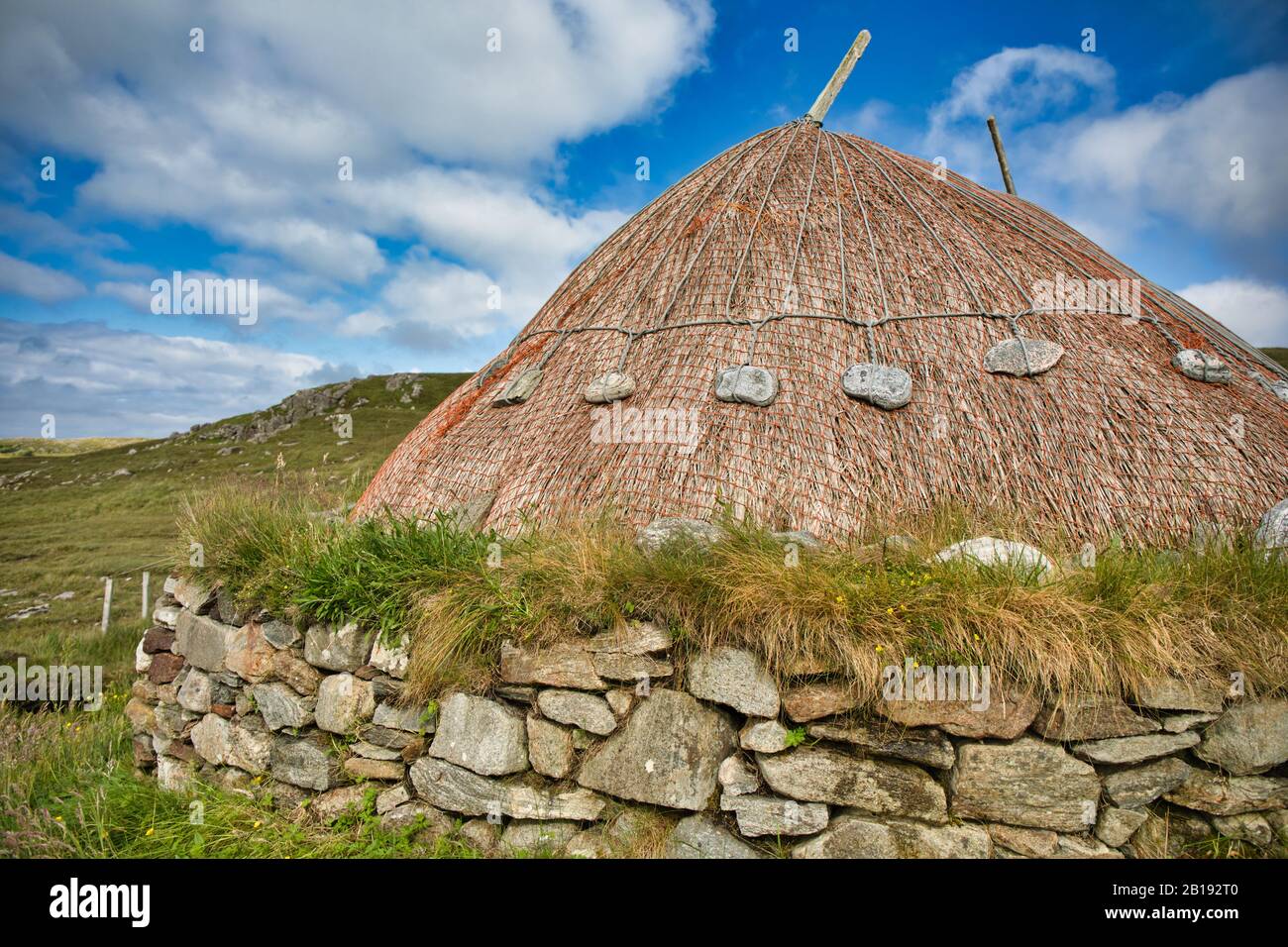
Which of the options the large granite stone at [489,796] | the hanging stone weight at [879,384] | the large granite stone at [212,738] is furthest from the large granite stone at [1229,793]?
the large granite stone at [212,738]

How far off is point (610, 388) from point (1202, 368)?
5.25 metres

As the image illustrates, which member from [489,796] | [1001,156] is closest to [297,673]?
[489,796]

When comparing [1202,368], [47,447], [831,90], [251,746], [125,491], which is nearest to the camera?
[251,746]

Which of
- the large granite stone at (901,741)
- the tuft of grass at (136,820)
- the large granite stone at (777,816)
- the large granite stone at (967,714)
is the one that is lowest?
the tuft of grass at (136,820)

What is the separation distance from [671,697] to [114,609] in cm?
1843

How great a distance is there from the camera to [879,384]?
5445mm

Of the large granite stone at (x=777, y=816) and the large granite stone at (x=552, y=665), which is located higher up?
the large granite stone at (x=552, y=665)

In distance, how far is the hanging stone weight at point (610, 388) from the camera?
5777mm

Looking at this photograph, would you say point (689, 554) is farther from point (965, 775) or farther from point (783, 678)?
point (965, 775)

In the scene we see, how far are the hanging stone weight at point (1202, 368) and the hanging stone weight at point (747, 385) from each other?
3810 millimetres

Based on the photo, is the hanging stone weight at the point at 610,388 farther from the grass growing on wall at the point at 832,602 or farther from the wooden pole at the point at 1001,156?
the wooden pole at the point at 1001,156

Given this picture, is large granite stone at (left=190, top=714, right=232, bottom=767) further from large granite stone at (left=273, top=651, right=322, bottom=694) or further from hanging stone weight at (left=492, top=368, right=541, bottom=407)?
hanging stone weight at (left=492, top=368, right=541, bottom=407)

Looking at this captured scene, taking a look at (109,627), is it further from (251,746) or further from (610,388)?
(610,388)
